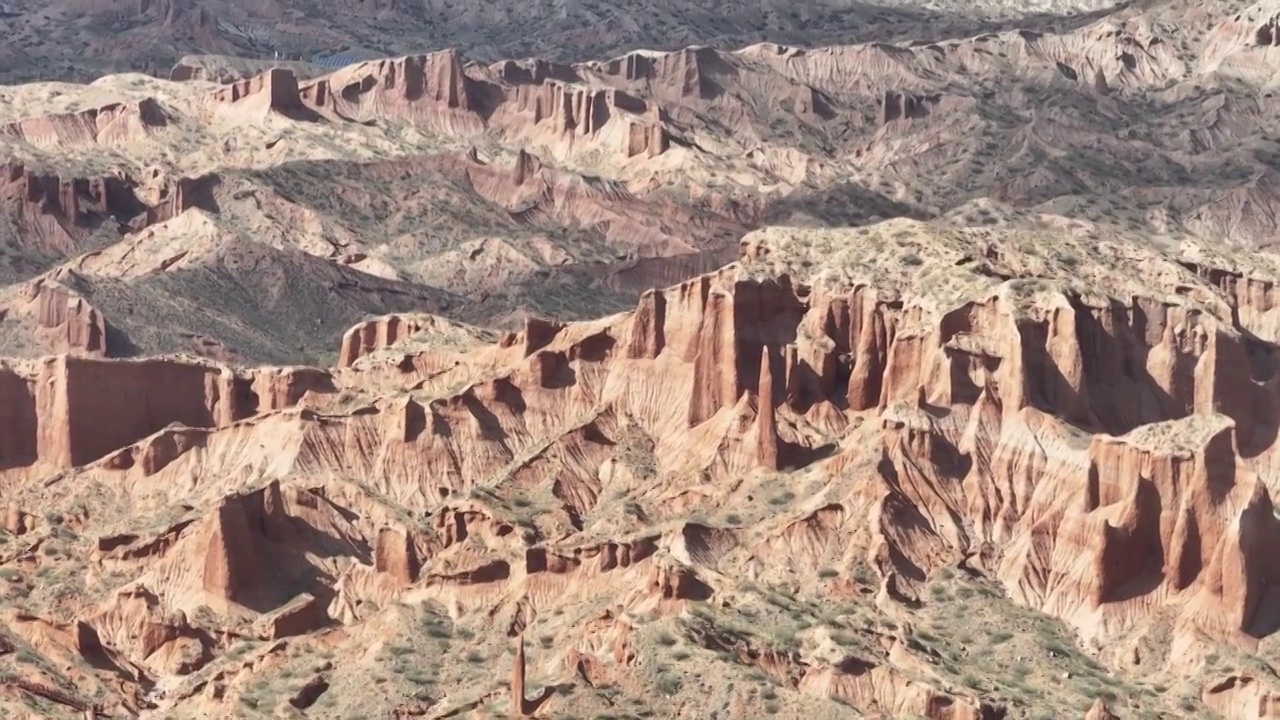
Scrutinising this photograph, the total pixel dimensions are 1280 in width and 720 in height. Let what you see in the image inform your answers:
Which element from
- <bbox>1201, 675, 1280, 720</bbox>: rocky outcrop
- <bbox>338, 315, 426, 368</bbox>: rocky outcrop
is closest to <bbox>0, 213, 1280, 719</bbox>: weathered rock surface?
<bbox>1201, 675, 1280, 720</bbox>: rocky outcrop

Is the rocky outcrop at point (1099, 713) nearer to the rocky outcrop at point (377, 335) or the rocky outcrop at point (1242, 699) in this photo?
the rocky outcrop at point (1242, 699)

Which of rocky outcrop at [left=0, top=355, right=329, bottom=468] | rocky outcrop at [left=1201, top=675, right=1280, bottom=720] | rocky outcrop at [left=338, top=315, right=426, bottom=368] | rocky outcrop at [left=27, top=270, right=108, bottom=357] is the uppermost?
rocky outcrop at [left=1201, top=675, right=1280, bottom=720]

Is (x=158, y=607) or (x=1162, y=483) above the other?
(x=1162, y=483)

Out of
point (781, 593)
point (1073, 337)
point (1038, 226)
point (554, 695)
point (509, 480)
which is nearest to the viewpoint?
point (554, 695)

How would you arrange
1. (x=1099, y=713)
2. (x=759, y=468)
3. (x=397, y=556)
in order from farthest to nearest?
(x=397, y=556), (x=759, y=468), (x=1099, y=713)

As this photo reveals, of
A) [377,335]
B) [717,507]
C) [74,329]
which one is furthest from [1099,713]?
[74,329]

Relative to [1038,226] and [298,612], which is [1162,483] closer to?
[298,612]

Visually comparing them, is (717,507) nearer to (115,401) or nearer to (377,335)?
(115,401)

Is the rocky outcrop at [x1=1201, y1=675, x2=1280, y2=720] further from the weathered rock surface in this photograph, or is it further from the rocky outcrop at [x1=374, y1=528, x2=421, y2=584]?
the rocky outcrop at [x1=374, y1=528, x2=421, y2=584]

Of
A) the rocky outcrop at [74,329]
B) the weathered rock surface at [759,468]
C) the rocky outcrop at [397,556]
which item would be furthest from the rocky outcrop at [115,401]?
the rocky outcrop at [74,329]

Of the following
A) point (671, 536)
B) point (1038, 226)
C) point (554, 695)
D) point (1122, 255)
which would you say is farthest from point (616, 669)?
point (1038, 226)

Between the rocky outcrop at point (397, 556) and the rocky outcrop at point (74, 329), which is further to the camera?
the rocky outcrop at point (74, 329)
